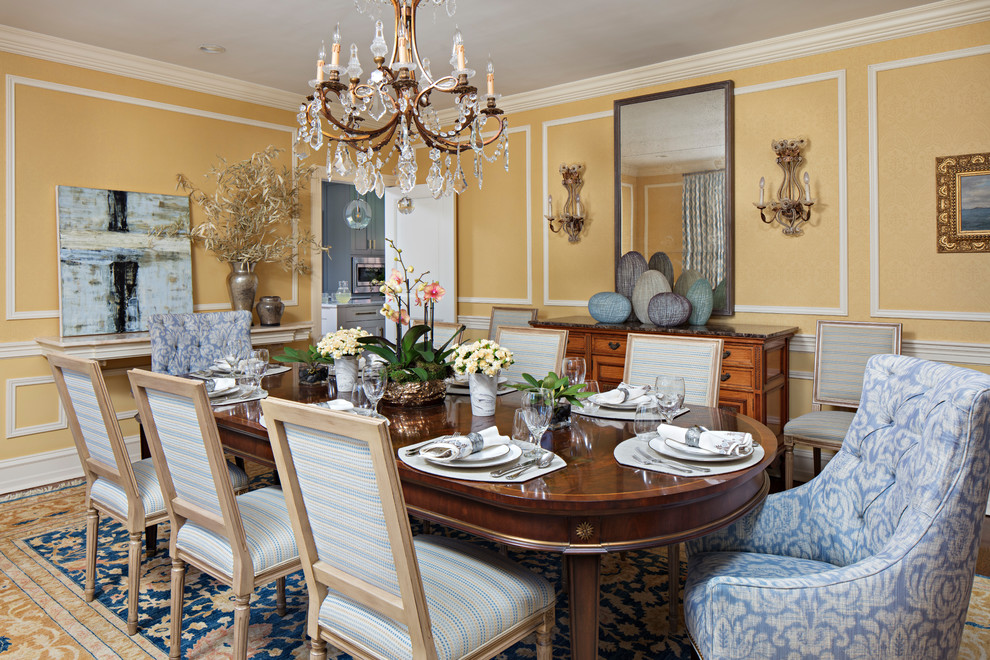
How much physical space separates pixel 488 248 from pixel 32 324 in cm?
328

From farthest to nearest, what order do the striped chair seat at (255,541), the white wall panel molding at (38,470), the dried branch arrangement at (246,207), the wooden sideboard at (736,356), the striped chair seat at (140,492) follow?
the dried branch arrangement at (246,207), the white wall panel molding at (38,470), the wooden sideboard at (736,356), the striped chair seat at (140,492), the striped chair seat at (255,541)

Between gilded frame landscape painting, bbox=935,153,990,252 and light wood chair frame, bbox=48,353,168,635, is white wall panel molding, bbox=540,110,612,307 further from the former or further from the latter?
light wood chair frame, bbox=48,353,168,635

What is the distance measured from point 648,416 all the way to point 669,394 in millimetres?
94

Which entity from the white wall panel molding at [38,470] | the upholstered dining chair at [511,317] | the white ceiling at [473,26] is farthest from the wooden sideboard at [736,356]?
the white wall panel molding at [38,470]

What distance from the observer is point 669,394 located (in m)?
1.91

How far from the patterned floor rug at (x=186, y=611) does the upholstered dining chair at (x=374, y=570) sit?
65 cm

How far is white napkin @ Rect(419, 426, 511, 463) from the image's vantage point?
1613 millimetres

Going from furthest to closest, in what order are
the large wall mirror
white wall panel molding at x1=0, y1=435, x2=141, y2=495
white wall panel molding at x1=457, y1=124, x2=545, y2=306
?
white wall panel molding at x1=457, y1=124, x2=545, y2=306 < the large wall mirror < white wall panel molding at x1=0, y1=435, x2=141, y2=495

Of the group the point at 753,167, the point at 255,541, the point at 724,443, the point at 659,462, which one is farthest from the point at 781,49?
the point at 255,541

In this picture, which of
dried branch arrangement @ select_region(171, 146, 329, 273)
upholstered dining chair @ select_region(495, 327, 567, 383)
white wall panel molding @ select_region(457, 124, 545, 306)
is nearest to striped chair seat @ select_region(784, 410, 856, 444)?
upholstered dining chair @ select_region(495, 327, 567, 383)

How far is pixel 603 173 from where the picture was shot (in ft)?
15.4

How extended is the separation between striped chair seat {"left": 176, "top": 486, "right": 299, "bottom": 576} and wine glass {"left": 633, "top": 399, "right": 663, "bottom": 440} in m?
1.11

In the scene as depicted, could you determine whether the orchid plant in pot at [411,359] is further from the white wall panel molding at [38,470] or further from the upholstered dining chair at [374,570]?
the white wall panel molding at [38,470]

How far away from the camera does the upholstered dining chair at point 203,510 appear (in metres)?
1.75
